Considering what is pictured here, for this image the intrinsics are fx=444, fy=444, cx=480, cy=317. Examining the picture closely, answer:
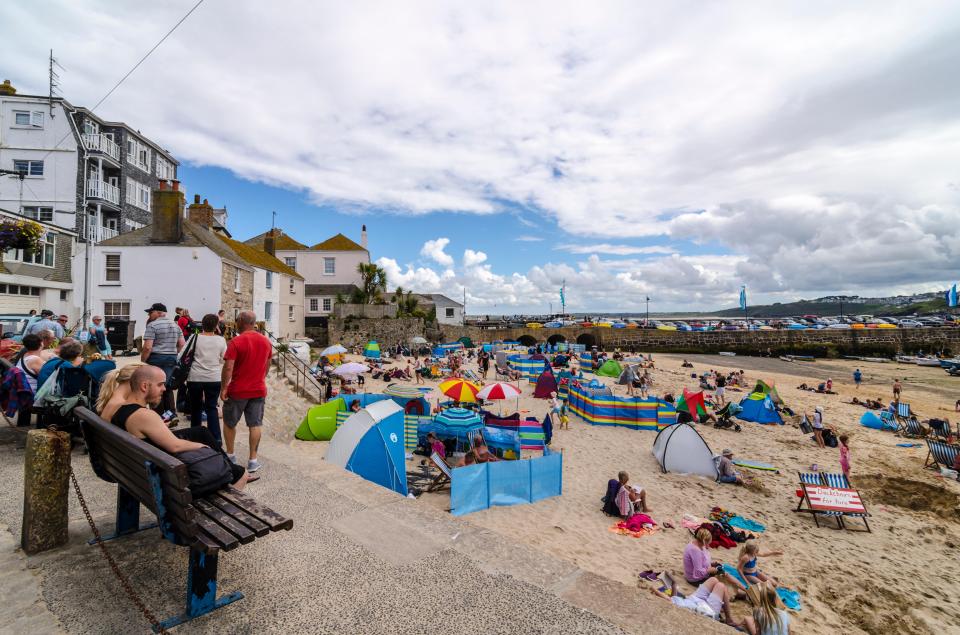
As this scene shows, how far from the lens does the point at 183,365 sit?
6047 mm

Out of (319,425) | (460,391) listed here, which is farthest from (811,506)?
(319,425)

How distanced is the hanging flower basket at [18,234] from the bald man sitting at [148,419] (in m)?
6.39

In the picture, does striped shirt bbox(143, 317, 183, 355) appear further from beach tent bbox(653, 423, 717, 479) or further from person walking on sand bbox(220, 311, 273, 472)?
beach tent bbox(653, 423, 717, 479)

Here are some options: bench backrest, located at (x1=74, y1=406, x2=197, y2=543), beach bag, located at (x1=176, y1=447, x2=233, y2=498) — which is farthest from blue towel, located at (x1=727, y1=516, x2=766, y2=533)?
bench backrest, located at (x1=74, y1=406, x2=197, y2=543)

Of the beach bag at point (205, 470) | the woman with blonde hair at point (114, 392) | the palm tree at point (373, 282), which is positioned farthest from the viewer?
the palm tree at point (373, 282)

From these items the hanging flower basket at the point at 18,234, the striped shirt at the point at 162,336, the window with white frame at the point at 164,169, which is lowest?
the striped shirt at the point at 162,336

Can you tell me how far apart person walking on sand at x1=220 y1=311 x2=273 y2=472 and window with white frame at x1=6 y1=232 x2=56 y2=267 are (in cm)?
1827

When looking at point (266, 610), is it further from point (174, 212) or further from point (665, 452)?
point (174, 212)

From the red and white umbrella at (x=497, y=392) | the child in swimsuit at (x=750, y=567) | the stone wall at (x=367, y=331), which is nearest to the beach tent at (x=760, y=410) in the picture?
the red and white umbrella at (x=497, y=392)

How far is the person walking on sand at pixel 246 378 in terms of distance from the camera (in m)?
5.00

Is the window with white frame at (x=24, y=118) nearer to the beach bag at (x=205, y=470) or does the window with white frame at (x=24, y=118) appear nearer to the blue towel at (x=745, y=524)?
the beach bag at (x=205, y=470)

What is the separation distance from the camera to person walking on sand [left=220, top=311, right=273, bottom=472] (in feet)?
16.4

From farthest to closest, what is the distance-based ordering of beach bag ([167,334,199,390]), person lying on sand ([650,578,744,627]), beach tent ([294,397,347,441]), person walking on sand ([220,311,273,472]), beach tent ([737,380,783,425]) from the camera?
1. beach tent ([737,380,783,425])
2. beach tent ([294,397,347,441])
3. beach bag ([167,334,199,390])
4. person lying on sand ([650,578,744,627])
5. person walking on sand ([220,311,273,472])

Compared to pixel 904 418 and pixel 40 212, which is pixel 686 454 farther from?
pixel 40 212
